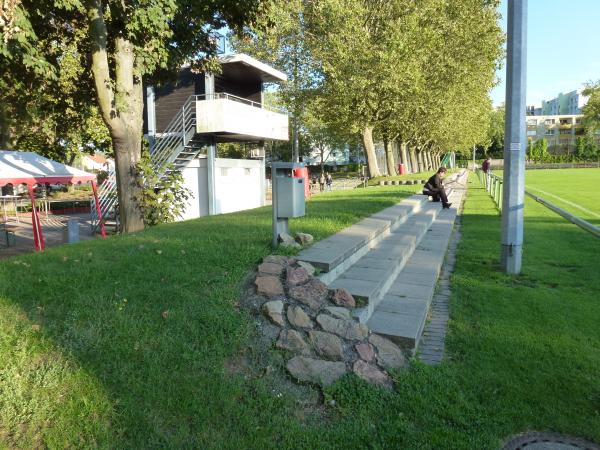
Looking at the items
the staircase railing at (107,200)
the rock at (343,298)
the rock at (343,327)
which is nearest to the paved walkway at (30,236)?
the staircase railing at (107,200)

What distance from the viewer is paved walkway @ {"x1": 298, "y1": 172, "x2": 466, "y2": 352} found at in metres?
4.87

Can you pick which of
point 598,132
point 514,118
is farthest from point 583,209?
point 598,132

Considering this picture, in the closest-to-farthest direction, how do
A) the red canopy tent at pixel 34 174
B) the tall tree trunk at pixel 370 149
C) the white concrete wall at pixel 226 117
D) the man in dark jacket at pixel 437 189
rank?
the red canopy tent at pixel 34 174, the man in dark jacket at pixel 437 189, the white concrete wall at pixel 226 117, the tall tree trunk at pixel 370 149

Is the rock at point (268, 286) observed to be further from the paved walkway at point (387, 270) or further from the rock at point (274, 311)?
the paved walkway at point (387, 270)

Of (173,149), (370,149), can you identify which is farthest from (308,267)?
(370,149)

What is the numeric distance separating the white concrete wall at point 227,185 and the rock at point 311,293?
14.1 metres

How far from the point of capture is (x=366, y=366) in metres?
3.93

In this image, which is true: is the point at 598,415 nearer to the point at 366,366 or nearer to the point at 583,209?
the point at 366,366

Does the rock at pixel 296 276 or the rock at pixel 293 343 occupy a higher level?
the rock at pixel 296 276

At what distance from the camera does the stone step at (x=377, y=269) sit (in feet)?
16.5

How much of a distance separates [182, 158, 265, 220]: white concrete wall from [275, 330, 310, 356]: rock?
14.8 meters

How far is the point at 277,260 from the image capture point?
5.23m

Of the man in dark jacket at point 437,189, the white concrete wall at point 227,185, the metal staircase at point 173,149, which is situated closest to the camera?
the man in dark jacket at point 437,189

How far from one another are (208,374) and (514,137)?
5.55m
